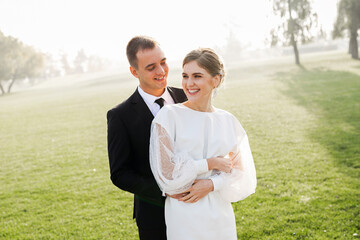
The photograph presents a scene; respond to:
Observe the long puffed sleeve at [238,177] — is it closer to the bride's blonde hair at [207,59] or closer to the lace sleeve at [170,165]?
the lace sleeve at [170,165]

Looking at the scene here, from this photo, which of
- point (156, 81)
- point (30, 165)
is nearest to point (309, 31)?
point (30, 165)

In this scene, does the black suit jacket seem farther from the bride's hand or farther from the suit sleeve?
the bride's hand

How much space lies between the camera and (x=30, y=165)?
983 centimetres

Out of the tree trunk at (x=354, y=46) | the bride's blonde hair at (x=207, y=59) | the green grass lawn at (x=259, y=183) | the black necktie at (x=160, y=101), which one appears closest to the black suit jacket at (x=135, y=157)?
the black necktie at (x=160, y=101)

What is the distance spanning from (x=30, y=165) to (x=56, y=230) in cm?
513

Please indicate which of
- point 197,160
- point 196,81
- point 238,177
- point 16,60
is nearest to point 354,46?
point 238,177

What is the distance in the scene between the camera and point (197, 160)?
227cm

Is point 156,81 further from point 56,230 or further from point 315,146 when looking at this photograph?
point 315,146

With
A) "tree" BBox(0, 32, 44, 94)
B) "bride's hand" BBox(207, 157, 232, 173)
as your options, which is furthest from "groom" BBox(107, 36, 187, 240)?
"tree" BBox(0, 32, 44, 94)

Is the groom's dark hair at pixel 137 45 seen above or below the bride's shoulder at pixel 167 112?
above

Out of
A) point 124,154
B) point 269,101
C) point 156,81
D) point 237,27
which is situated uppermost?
point 237,27

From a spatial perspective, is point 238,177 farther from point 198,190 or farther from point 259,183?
point 259,183

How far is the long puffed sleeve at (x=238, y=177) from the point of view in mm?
2359

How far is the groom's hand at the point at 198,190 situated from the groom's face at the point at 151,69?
97cm
